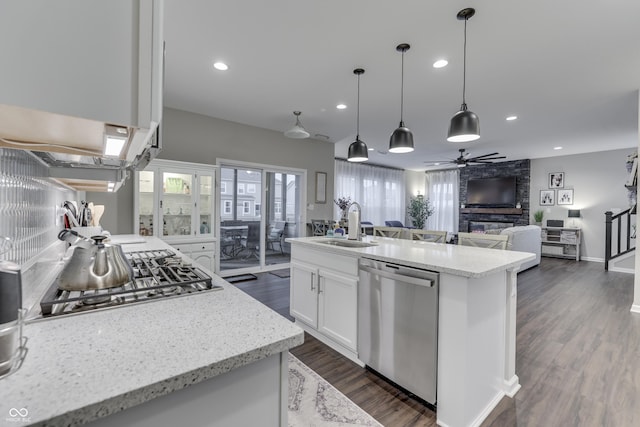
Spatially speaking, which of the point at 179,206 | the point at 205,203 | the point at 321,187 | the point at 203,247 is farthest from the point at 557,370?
the point at 321,187

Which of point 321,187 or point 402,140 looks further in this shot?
point 321,187

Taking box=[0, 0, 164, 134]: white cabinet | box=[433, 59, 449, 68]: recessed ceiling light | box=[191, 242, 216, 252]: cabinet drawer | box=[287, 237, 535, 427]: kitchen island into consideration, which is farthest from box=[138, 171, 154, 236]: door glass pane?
box=[0, 0, 164, 134]: white cabinet

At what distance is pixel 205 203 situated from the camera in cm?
422

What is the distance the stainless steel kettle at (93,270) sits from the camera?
3.13 ft

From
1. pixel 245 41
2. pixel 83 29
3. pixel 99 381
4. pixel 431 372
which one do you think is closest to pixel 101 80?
pixel 83 29

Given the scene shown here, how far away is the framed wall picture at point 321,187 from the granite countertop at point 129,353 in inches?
200

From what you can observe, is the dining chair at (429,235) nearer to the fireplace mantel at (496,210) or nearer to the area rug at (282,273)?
the area rug at (282,273)

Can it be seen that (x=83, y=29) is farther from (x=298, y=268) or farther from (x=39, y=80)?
(x=298, y=268)

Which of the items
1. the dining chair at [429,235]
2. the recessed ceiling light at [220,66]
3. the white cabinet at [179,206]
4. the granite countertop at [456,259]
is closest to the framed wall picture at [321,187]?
the white cabinet at [179,206]

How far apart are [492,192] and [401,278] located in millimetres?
8041

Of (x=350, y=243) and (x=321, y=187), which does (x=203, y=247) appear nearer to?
(x=350, y=243)

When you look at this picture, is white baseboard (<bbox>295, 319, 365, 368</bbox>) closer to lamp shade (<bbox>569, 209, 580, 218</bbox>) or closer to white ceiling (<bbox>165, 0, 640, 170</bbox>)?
white ceiling (<bbox>165, 0, 640, 170</bbox>)

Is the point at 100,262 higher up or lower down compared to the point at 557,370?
higher up

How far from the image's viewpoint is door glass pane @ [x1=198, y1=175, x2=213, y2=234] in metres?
4.13
